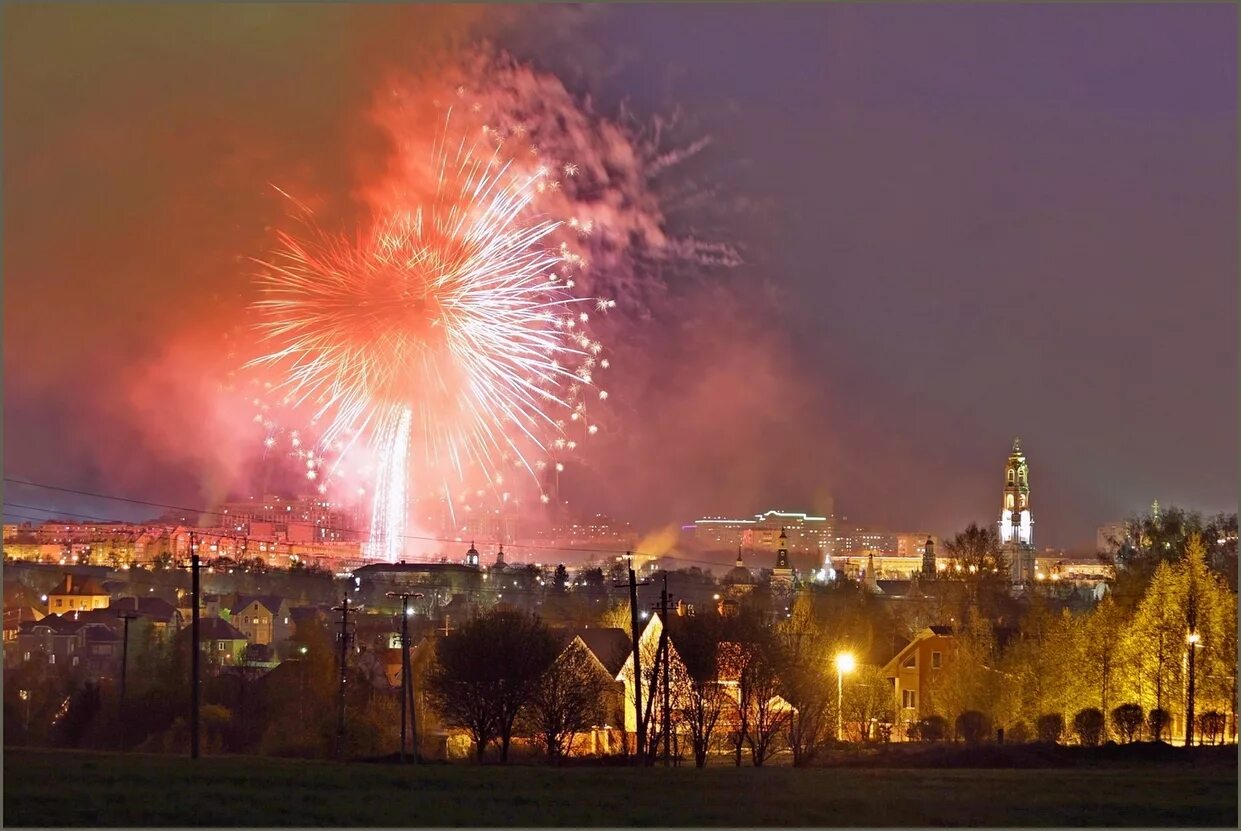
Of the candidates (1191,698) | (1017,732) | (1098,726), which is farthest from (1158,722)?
(1017,732)

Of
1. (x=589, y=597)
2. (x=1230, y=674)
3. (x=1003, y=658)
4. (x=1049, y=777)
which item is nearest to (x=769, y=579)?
(x=589, y=597)

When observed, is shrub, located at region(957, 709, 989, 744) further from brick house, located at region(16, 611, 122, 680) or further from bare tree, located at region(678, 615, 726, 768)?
brick house, located at region(16, 611, 122, 680)

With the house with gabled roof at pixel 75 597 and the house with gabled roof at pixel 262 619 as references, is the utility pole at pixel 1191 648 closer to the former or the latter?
the house with gabled roof at pixel 262 619

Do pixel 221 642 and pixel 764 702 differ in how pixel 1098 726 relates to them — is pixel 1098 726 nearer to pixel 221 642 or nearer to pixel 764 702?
pixel 764 702

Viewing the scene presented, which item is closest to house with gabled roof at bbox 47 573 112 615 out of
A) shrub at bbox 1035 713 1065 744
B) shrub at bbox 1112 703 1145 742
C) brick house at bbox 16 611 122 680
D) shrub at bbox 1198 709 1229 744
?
brick house at bbox 16 611 122 680

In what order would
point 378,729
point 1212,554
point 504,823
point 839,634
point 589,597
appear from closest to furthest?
point 504,823 → point 378,729 → point 839,634 → point 1212,554 → point 589,597

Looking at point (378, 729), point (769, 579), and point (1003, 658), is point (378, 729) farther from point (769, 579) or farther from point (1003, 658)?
point (769, 579)

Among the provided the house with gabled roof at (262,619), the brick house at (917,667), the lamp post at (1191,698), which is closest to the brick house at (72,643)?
the house with gabled roof at (262,619)
